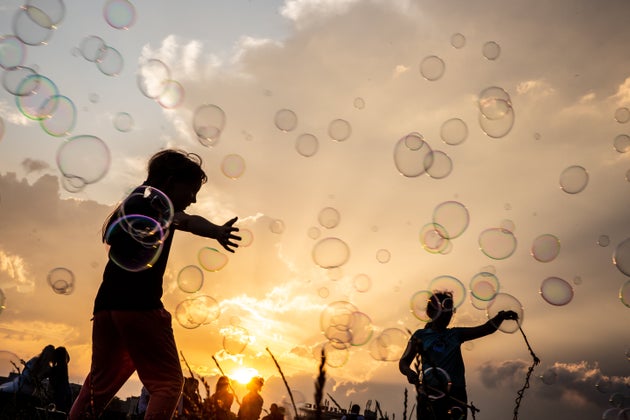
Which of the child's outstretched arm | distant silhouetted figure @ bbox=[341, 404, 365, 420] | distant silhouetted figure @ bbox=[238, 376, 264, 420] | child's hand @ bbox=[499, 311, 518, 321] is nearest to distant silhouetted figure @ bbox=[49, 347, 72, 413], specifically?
distant silhouetted figure @ bbox=[238, 376, 264, 420]

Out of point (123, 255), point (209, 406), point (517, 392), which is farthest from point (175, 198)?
point (517, 392)

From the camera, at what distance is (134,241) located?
137 inches

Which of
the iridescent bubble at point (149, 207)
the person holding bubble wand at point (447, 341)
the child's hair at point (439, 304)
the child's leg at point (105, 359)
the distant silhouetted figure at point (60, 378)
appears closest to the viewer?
the child's leg at point (105, 359)

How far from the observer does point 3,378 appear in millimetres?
19328

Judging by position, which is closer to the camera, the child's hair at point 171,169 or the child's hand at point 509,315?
the child's hair at point 171,169

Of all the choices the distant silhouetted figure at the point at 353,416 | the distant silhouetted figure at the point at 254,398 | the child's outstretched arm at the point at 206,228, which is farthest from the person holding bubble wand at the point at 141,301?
the distant silhouetted figure at the point at 254,398

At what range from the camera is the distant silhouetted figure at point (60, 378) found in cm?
662

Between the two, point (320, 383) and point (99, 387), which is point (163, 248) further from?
Result: point (320, 383)

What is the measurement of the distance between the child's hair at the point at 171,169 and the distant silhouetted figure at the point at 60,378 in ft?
13.2

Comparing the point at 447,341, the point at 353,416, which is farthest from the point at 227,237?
the point at 353,416

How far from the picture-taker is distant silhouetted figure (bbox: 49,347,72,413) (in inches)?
261

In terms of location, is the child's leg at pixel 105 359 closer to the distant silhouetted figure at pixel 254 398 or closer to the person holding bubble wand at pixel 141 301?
the person holding bubble wand at pixel 141 301

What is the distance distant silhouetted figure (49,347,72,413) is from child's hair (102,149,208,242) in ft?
13.2

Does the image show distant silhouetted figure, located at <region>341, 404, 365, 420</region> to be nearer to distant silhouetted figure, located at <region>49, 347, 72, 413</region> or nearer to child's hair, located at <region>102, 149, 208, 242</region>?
child's hair, located at <region>102, 149, 208, 242</region>
